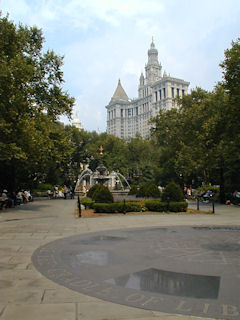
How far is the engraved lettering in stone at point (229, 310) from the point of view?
3.99 m

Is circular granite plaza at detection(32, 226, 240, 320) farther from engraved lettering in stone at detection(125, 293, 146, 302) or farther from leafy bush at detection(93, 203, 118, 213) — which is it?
leafy bush at detection(93, 203, 118, 213)

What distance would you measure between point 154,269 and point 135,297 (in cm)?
171

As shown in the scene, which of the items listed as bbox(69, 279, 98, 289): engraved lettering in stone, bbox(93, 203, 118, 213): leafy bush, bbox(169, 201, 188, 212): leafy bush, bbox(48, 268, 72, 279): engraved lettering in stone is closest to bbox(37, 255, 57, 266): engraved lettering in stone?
bbox(48, 268, 72, 279): engraved lettering in stone

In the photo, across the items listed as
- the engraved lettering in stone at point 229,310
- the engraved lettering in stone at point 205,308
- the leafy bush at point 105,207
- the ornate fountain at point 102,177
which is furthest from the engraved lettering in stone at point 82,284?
the ornate fountain at point 102,177

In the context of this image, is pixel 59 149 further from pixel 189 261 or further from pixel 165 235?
pixel 189 261

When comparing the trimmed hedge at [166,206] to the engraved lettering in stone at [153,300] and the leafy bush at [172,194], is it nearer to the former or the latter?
the leafy bush at [172,194]

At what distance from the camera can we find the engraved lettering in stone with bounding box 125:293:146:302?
455 centimetres

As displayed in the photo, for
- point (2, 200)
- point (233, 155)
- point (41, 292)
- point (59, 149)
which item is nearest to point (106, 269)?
point (41, 292)

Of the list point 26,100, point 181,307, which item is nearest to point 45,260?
point 181,307

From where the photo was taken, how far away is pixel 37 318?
388 centimetres

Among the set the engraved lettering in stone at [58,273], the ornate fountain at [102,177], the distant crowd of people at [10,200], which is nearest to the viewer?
the engraved lettering in stone at [58,273]

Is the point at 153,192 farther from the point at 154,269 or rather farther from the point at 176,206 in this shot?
the point at 154,269

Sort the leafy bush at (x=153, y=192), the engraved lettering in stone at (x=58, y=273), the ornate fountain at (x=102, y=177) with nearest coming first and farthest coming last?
the engraved lettering in stone at (x=58, y=273) < the leafy bush at (x=153, y=192) < the ornate fountain at (x=102, y=177)

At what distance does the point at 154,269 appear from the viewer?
6.30 metres
